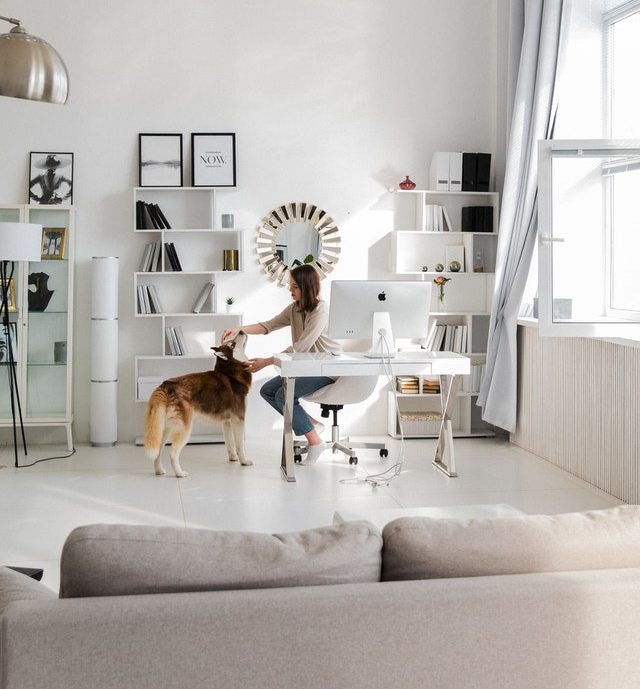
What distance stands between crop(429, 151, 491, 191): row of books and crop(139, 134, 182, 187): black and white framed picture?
189 centimetres

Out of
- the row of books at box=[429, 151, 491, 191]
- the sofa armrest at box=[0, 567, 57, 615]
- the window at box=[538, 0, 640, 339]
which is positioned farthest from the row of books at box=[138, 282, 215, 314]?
the sofa armrest at box=[0, 567, 57, 615]

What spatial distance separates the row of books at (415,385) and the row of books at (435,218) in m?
1.12

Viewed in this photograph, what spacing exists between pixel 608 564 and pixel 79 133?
548 centimetres

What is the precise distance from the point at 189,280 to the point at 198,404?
1.44 meters

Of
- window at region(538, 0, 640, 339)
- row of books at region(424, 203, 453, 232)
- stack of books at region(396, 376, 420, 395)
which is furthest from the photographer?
row of books at region(424, 203, 453, 232)

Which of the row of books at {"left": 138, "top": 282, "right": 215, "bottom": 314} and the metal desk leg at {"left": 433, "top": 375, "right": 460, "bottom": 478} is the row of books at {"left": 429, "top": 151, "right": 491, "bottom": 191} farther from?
the row of books at {"left": 138, "top": 282, "right": 215, "bottom": 314}

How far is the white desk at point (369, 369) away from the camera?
4898mm

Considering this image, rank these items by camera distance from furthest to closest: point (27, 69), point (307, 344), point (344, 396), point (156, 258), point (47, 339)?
point (156, 258) < point (47, 339) < point (307, 344) < point (344, 396) < point (27, 69)

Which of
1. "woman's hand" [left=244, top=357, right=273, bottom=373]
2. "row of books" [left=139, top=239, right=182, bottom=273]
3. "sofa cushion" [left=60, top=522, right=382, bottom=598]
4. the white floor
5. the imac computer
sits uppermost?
"row of books" [left=139, top=239, right=182, bottom=273]

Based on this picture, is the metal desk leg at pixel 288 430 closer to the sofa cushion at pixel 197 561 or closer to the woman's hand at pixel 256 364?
the woman's hand at pixel 256 364

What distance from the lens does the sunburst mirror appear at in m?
6.39

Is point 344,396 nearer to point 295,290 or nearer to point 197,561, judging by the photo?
point 295,290

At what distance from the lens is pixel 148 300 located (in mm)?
6188

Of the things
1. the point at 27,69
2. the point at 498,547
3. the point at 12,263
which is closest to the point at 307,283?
the point at 12,263
